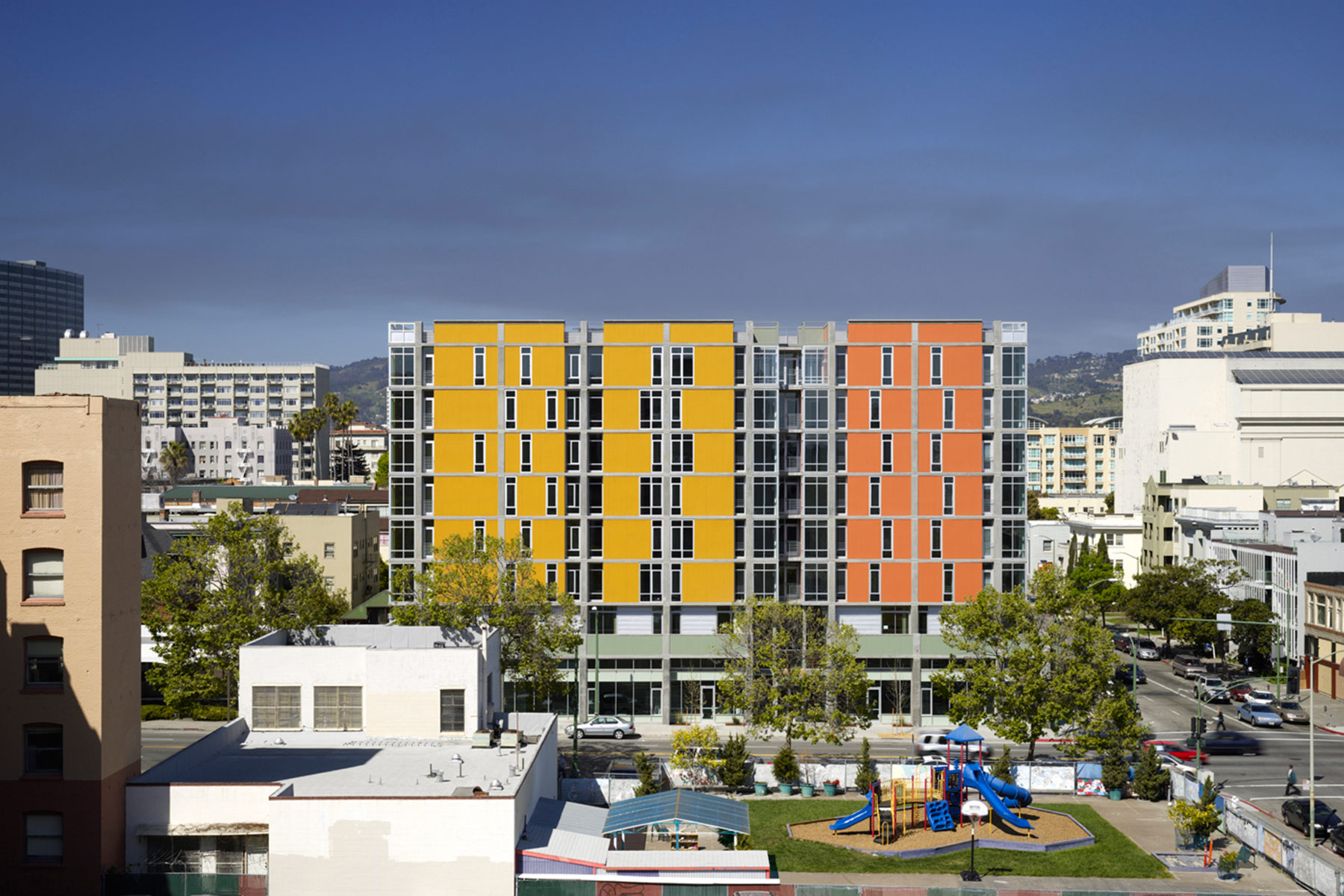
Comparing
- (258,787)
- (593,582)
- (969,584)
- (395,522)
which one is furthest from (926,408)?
(258,787)

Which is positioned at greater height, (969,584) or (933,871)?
(969,584)

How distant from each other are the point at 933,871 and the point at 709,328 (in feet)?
145

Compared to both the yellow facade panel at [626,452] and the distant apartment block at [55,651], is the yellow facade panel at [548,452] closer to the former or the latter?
the yellow facade panel at [626,452]

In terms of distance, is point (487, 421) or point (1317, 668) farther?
point (1317, 668)

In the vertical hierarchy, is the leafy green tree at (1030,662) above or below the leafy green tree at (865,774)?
above

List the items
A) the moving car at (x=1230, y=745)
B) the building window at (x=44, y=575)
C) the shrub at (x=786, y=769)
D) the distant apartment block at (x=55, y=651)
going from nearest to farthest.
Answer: the distant apartment block at (x=55, y=651) < the building window at (x=44, y=575) < the shrub at (x=786, y=769) < the moving car at (x=1230, y=745)

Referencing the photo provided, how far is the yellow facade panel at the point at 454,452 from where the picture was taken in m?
85.8

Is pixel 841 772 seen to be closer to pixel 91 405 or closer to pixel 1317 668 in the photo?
pixel 91 405

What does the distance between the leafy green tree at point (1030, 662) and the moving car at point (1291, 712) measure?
2499cm

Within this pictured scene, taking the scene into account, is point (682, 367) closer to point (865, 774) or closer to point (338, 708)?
point (865, 774)

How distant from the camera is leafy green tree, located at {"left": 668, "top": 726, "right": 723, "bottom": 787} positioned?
6272 centimetres

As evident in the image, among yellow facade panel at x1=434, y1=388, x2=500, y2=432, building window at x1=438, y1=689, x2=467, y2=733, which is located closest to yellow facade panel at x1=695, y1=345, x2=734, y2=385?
yellow facade panel at x1=434, y1=388, x2=500, y2=432

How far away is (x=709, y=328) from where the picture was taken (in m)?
85.3

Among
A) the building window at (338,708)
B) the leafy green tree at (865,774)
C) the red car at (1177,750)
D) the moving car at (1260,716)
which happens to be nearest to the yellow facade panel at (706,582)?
the leafy green tree at (865,774)
